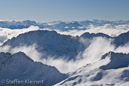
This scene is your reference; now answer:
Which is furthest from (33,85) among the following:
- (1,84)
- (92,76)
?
(92,76)

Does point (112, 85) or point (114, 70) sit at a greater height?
point (114, 70)

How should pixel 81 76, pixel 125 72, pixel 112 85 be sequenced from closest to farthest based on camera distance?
pixel 112 85, pixel 125 72, pixel 81 76

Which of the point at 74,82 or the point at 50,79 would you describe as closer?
the point at 74,82

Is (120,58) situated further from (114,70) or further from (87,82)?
(87,82)

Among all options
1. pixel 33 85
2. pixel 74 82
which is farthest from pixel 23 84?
pixel 74 82

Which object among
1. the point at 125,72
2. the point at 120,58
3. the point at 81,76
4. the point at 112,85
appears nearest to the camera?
the point at 112,85

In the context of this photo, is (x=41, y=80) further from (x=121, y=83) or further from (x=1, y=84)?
(x=121, y=83)
